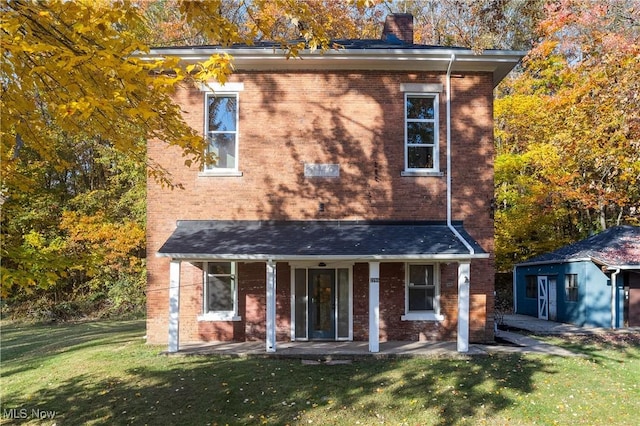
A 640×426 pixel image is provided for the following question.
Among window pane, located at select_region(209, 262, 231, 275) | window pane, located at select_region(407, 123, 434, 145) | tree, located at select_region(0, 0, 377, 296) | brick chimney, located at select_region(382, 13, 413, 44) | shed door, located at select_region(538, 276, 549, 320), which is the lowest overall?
shed door, located at select_region(538, 276, 549, 320)

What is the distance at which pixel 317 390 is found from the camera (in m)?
Answer: 8.30

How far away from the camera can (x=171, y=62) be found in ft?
15.6

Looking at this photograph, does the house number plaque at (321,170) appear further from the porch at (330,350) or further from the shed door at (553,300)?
the shed door at (553,300)

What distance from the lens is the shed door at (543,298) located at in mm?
20552

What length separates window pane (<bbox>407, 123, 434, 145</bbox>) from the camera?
1305cm

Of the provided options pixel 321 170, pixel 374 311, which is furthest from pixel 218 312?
pixel 321 170

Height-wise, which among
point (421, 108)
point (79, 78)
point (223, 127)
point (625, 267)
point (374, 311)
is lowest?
point (374, 311)

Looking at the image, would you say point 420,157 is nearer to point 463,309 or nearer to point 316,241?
point 316,241

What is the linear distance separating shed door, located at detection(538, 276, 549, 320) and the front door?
1224cm

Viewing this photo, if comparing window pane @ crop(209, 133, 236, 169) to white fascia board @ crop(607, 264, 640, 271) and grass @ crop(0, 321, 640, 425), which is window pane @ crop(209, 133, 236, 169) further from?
white fascia board @ crop(607, 264, 640, 271)

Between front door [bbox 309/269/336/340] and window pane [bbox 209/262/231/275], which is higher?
window pane [bbox 209/262/231/275]

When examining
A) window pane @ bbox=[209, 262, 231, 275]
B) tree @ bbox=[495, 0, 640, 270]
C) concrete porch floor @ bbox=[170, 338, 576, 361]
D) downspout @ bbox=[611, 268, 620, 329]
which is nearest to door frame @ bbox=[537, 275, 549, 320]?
downspout @ bbox=[611, 268, 620, 329]

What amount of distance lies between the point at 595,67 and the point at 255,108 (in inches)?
331

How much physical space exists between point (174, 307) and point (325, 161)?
528 cm
